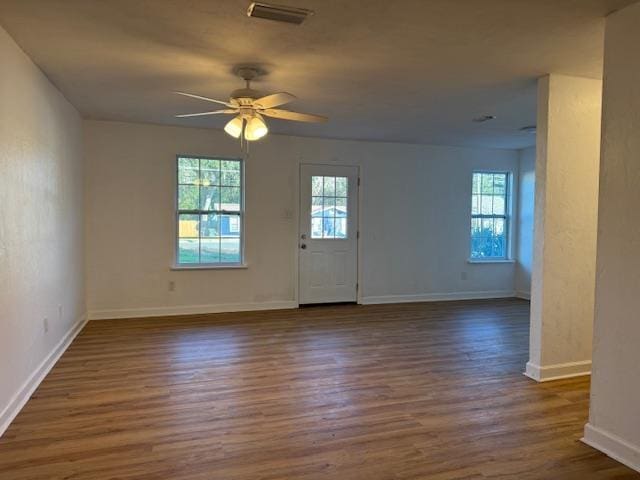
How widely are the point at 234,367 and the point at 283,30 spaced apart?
8.46 feet

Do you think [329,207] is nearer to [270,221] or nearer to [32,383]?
[270,221]

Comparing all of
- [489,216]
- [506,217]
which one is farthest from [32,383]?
[506,217]

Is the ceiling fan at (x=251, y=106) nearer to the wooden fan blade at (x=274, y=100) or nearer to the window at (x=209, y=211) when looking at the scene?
the wooden fan blade at (x=274, y=100)

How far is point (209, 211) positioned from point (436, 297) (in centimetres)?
361

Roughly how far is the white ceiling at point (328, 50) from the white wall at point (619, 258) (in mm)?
353

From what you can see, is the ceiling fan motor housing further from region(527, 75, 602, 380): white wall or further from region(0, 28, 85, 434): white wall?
region(527, 75, 602, 380): white wall

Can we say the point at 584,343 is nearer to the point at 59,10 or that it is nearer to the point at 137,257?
the point at 59,10

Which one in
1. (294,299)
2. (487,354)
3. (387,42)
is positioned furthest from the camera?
(294,299)

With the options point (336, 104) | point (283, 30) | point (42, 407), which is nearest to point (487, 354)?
point (336, 104)

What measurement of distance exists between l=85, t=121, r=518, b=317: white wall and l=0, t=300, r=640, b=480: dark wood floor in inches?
40.6

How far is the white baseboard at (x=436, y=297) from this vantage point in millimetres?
6688

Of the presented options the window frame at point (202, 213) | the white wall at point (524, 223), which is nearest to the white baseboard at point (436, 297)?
the white wall at point (524, 223)

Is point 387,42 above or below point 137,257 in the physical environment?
above

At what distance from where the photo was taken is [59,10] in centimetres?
244
